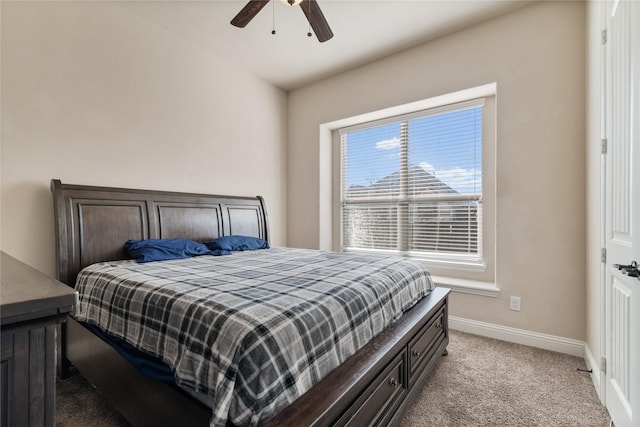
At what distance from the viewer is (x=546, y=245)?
2.54m

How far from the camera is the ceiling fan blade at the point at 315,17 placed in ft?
6.91

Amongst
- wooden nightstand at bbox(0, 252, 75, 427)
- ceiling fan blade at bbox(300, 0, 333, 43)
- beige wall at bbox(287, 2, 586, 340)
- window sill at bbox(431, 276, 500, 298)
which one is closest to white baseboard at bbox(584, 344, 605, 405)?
beige wall at bbox(287, 2, 586, 340)

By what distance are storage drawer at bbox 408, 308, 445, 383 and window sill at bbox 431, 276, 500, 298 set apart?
2.51 feet

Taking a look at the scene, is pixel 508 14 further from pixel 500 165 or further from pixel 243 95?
pixel 243 95

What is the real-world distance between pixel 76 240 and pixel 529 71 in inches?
160

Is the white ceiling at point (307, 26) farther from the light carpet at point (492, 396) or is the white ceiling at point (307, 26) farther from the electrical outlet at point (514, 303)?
the light carpet at point (492, 396)

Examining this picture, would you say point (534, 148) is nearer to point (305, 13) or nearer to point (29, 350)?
point (305, 13)

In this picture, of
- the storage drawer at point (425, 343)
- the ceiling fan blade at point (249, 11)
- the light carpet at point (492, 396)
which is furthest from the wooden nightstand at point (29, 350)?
the ceiling fan blade at point (249, 11)

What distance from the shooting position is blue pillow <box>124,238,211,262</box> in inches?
92.4

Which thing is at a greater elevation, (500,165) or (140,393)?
(500,165)

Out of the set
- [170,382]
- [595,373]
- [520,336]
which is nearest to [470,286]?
[520,336]

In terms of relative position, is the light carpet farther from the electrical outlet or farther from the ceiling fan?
the ceiling fan

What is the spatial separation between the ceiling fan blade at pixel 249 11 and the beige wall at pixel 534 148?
1.91 meters

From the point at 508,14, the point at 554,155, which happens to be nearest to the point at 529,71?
the point at 508,14
